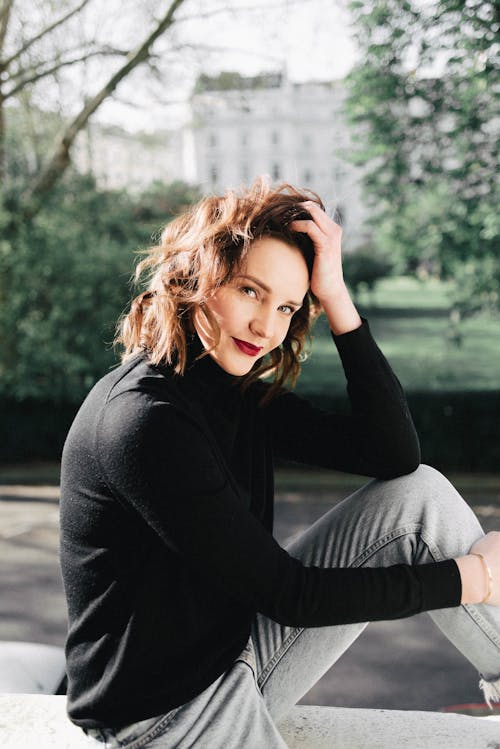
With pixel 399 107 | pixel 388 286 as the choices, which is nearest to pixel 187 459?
pixel 399 107

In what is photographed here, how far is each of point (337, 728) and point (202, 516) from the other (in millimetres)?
923

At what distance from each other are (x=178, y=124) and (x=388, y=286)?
190 inches

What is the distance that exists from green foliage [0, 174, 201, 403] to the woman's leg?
756 centimetres

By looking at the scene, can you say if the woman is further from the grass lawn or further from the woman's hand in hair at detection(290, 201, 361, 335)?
the grass lawn

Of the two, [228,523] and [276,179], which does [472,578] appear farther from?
[276,179]

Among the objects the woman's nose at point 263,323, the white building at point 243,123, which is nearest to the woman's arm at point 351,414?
the woman's nose at point 263,323

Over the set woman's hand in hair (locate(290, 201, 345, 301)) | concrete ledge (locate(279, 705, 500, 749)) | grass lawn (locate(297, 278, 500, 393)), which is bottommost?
grass lawn (locate(297, 278, 500, 393))

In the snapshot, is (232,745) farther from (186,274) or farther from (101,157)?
(101,157)

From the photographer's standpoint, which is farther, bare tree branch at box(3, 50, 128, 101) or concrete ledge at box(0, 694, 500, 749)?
bare tree branch at box(3, 50, 128, 101)

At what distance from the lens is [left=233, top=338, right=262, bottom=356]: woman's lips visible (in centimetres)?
179

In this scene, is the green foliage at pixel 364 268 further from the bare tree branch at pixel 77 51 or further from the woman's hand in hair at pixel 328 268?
the woman's hand in hair at pixel 328 268

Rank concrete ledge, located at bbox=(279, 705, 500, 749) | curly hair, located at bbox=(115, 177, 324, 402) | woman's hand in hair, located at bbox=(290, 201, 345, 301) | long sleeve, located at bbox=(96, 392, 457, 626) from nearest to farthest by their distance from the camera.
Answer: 1. long sleeve, located at bbox=(96, 392, 457, 626)
2. curly hair, located at bbox=(115, 177, 324, 402)
3. woman's hand in hair, located at bbox=(290, 201, 345, 301)
4. concrete ledge, located at bbox=(279, 705, 500, 749)

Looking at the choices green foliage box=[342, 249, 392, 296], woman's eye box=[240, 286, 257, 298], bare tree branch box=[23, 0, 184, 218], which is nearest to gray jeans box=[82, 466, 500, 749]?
woman's eye box=[240, 286, 257, 298]

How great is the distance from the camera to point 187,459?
1.48 meters
